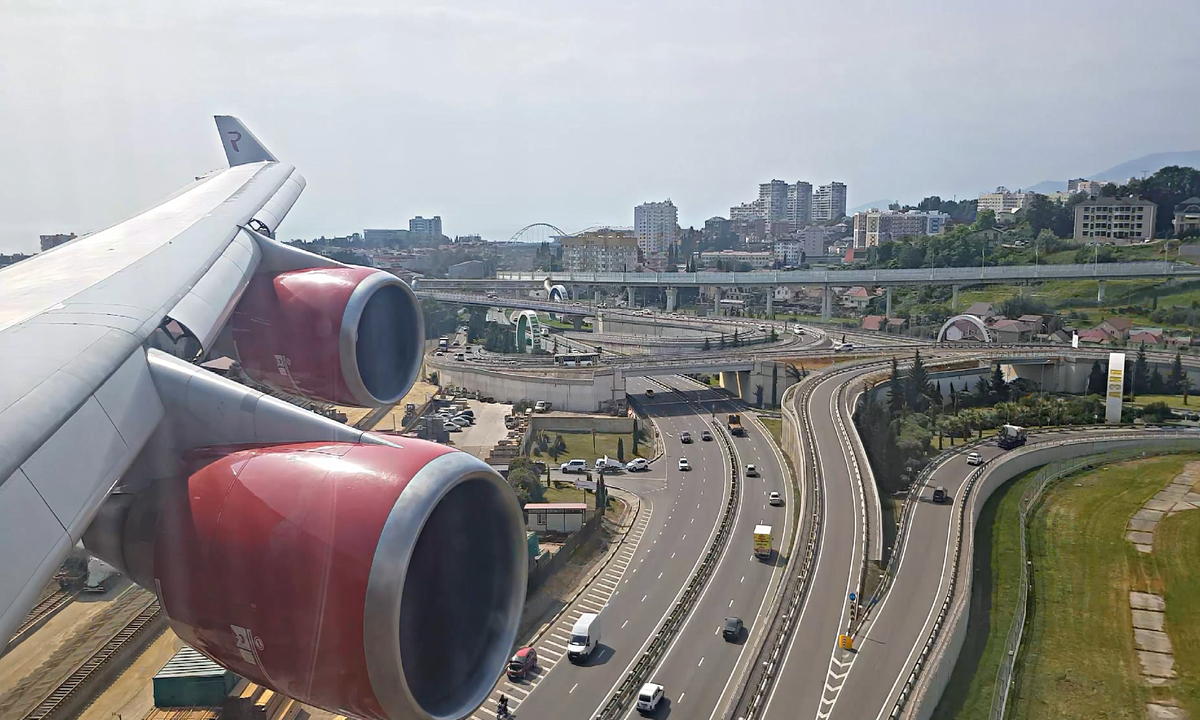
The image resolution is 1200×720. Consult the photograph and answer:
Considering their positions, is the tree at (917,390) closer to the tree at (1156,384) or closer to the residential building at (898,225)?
the tree at (1156,384)

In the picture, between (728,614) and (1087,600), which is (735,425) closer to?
(1087,600)

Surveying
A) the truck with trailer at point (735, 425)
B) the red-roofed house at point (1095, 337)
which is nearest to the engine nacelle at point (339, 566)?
the truck with trailer at point (735, 425)

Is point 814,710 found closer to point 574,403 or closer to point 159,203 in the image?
point 159,203

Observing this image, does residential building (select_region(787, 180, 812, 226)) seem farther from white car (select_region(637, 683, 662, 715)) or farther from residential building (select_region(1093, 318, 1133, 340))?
white car (select_region(637, 683, 662, 715))

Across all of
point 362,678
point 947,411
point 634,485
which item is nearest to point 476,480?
point 362,678

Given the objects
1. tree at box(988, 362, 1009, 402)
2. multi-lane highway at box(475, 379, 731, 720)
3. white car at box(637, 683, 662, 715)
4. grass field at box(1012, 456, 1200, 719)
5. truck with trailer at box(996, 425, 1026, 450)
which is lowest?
grass field at box(1012, 456, 1200, 719)

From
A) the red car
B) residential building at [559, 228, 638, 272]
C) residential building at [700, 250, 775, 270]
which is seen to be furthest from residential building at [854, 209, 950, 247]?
the red car

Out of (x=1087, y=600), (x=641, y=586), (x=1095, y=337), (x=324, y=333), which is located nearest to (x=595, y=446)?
(x=641, y=586)
